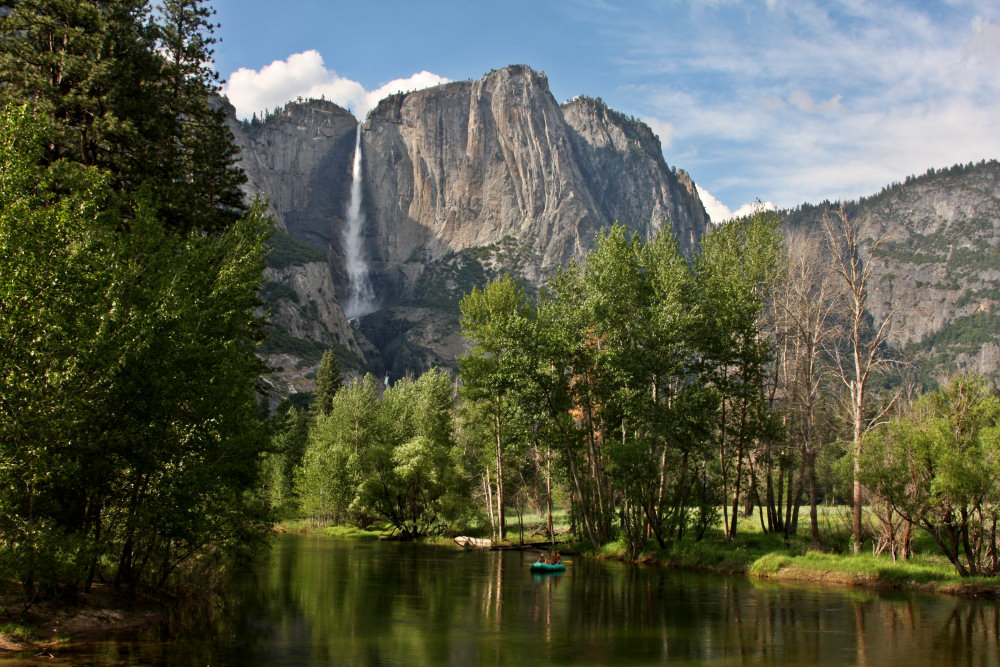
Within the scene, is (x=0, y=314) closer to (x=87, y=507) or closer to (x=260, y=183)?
(x=87, y=507)

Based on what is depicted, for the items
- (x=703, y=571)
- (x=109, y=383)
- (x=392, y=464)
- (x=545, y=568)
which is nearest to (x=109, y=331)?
(x=109, y=383)

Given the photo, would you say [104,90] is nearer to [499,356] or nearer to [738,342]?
[499,356]

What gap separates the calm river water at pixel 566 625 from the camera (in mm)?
17031

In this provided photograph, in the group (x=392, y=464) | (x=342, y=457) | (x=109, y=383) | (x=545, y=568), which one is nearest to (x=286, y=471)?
(x=342, y=457)

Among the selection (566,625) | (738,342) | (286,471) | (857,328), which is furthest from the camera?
(286,471)

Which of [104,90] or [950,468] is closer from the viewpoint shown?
[104,90]

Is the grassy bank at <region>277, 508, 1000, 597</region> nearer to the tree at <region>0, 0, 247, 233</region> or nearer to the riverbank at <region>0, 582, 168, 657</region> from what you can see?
the riverbank at <region>0, 582, 168, 657</region>

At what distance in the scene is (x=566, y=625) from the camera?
21.6 m

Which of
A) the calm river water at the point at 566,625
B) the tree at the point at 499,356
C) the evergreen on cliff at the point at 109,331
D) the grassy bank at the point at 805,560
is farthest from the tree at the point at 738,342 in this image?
the evergreen on cliff at the point at 109,331

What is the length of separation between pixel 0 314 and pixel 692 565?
1274 inches

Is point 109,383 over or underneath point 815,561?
over

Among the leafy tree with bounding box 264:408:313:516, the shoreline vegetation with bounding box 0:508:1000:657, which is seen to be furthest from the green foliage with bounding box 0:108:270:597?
the leafy tree with bounding box 264:408:313:516

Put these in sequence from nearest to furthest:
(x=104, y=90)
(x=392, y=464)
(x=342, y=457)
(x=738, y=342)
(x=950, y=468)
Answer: (x=104, y=90) → (x=950, y=468) → (x=738, y=342) → (x=392, y=464) → (x=342, y=457)

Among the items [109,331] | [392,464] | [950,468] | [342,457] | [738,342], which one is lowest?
[392,464]
